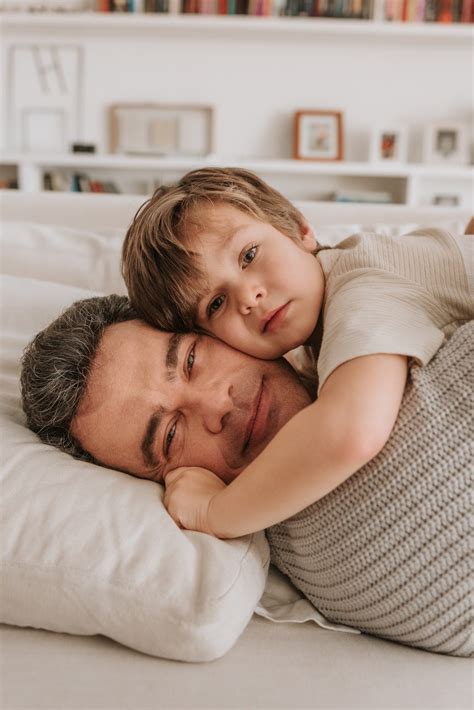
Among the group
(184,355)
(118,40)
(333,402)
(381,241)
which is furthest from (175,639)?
(118,40)

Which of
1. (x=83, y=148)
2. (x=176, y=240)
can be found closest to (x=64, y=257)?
(x=176, y=240)

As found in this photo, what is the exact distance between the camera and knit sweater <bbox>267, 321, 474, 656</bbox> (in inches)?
31.4

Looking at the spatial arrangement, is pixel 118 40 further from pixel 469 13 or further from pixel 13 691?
pixel 13 691

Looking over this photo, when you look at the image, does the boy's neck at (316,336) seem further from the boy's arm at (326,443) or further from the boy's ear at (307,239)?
the boy's arm at (326,443)

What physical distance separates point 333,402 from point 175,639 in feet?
1.01

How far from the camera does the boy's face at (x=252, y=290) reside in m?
1.12

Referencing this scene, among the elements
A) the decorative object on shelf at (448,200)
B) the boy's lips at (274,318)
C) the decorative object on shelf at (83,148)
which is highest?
the decorative object on shelf at (83,148)

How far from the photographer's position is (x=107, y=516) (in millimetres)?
847

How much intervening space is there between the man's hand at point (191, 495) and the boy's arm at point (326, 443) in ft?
0.19

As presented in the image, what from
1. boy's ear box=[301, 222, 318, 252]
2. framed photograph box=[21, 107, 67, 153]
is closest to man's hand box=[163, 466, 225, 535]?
boy's ear box=[301, 222, 318, 252]

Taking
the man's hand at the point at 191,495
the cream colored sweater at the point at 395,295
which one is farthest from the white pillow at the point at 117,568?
the cream colored sweater at the point at 395,295

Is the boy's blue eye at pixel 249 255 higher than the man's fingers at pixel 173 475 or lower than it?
higher

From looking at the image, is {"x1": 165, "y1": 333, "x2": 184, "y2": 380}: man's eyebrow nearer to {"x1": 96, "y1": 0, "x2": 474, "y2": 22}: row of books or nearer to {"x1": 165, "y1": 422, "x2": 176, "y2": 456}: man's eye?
{"x1": 165, "y1": 422, "x2": 176, "y2": 456}: man's eye

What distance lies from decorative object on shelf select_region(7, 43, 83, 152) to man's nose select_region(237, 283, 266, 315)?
3.03 metres
